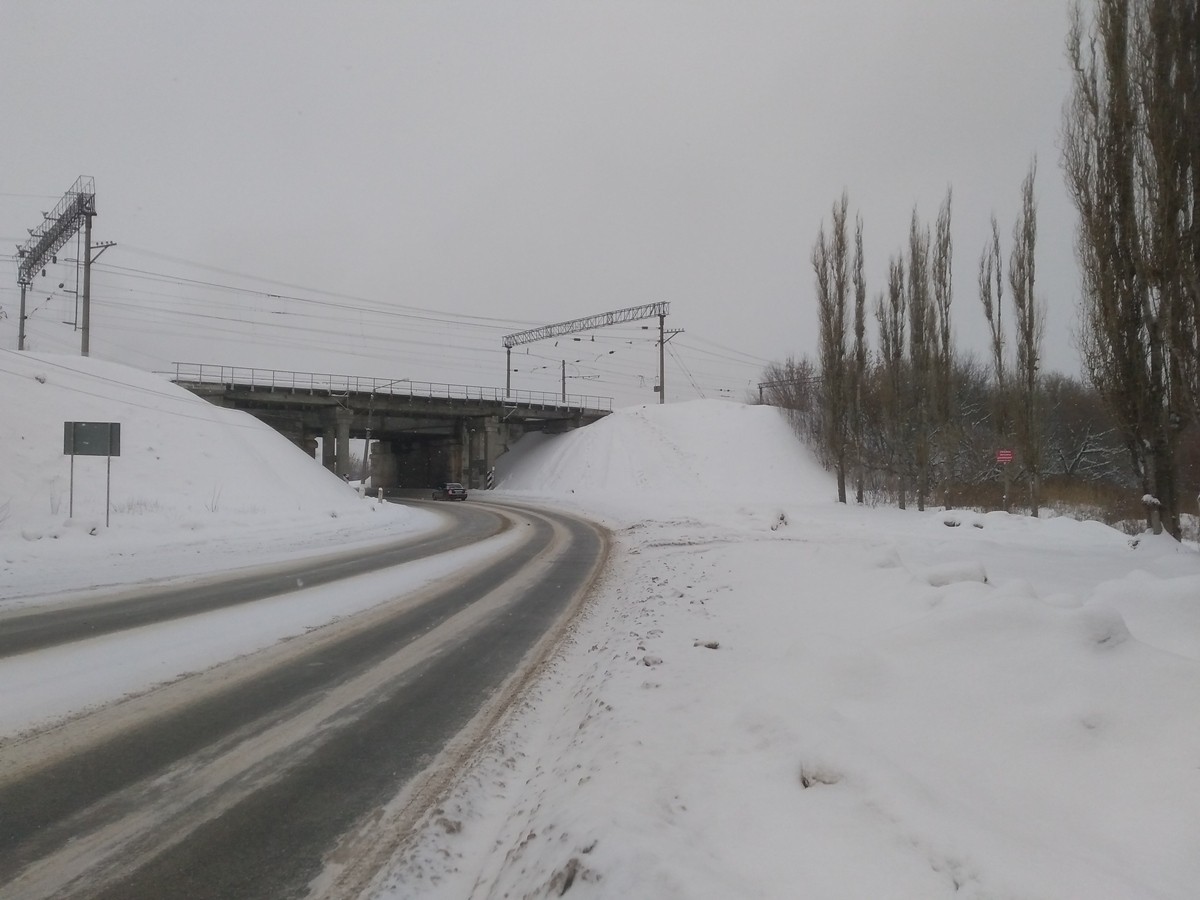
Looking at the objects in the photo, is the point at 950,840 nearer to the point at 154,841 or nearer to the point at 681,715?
the point at 681,715

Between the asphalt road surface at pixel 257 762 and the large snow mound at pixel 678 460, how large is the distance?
26848mm

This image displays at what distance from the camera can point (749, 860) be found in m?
2.59

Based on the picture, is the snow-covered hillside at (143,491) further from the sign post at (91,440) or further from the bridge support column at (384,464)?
the bridge support column at (384,464)

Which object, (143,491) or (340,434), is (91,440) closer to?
Answer: (143,491)

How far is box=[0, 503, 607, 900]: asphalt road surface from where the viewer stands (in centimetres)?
303

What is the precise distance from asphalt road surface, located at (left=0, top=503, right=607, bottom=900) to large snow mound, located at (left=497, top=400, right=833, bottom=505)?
88.1ft

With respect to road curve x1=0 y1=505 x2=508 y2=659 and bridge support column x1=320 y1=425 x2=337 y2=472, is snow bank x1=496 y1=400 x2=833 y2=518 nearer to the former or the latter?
bridge support column x1=320 y1=425 x2=337 y2=472

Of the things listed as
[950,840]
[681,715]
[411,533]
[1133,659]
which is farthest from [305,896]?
[411,533]

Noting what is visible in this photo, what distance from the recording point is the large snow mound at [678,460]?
3991 centimetres

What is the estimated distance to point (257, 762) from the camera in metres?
4.17

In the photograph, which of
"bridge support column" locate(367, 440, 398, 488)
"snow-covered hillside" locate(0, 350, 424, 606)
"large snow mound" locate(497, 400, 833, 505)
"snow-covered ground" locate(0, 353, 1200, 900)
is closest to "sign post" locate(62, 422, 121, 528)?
"snow-covered hillside" locate(0, 350, 424, 606)

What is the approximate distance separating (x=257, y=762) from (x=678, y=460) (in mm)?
41361

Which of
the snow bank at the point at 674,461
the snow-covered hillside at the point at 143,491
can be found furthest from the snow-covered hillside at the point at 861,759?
the snow bank at the point at 674,461

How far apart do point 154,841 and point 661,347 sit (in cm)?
5088
